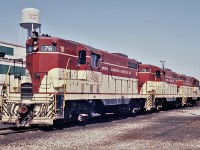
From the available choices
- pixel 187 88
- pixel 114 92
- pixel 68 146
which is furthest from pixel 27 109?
pixel 187 88

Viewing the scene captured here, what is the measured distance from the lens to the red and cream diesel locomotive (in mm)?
11898

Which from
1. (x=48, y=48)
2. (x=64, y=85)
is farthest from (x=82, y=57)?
(x=64, y=85)

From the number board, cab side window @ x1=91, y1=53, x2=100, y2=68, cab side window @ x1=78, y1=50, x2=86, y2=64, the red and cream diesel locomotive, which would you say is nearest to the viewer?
the red and cream diesel locomotive

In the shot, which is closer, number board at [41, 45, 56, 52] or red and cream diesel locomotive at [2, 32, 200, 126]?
red and cream diesel locomotive at [2, 32, 200, 126]

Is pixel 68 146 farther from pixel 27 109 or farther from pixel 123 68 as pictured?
pixel 123 68

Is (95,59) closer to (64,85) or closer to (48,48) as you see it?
(48,48)

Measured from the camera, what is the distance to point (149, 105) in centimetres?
2250

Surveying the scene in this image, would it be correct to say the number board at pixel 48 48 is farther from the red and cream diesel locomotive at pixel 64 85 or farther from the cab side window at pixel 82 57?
the cab side window at pixel 82 57

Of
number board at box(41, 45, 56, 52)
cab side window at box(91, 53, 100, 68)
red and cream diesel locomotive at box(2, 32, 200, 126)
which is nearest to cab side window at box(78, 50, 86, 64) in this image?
red and cream diesel locomotive at box(2, 32, 200, 126)

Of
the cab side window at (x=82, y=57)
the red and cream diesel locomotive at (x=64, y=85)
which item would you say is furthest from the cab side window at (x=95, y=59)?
the cab side window at (x=82, y=57)

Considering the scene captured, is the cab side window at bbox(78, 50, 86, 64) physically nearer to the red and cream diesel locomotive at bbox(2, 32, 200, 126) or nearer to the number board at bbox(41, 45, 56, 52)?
the red and cream diesel locomotive at bbox(2, 32, 200, 126)

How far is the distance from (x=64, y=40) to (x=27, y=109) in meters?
3.95

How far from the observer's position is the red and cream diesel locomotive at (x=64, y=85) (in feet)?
39.0

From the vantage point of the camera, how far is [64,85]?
495 inches
